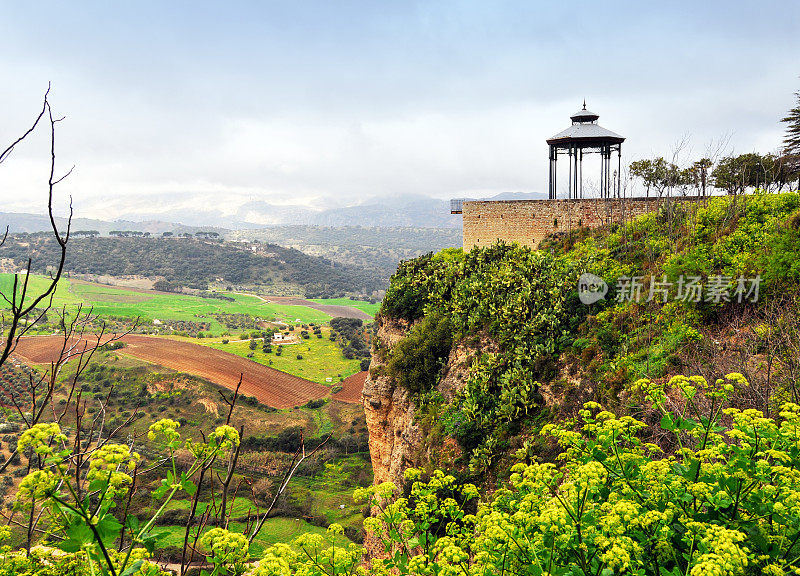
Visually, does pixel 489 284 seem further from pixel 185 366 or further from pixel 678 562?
→ pixel 185 366

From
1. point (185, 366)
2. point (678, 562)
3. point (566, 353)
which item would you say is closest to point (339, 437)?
point (185, 366)

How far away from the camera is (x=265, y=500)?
31.6 meters

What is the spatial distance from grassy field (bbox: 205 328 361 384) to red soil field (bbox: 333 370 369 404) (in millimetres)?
2025

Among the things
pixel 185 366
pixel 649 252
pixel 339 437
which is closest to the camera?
pixel 649 252

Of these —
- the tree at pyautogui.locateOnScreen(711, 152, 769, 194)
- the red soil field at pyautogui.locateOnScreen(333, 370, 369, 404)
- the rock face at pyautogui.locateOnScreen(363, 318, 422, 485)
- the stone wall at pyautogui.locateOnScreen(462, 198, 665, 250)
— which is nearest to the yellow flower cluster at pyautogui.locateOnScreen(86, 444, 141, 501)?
the rock face at pyautogui.locateOnScreen(363, 318, 422, 485)

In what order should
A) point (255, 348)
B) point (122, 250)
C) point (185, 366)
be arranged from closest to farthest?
1. point (185, 366)
2. point (255, 348)
3. point (122, 250)

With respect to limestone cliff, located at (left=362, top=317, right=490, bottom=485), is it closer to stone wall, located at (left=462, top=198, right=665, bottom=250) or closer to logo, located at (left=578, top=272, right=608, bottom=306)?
logo, located at (left=578, top=272, right=608, bottom=306)

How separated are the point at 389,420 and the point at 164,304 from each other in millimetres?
82766

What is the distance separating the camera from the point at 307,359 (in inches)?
2594

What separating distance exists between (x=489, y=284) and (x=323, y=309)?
89142 millimetres

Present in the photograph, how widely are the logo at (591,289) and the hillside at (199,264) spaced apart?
346 ft

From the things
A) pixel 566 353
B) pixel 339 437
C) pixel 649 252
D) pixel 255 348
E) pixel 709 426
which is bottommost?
pixel 339 437

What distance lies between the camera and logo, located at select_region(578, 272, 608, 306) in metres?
13.2

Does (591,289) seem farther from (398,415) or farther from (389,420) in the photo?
(389,420)
